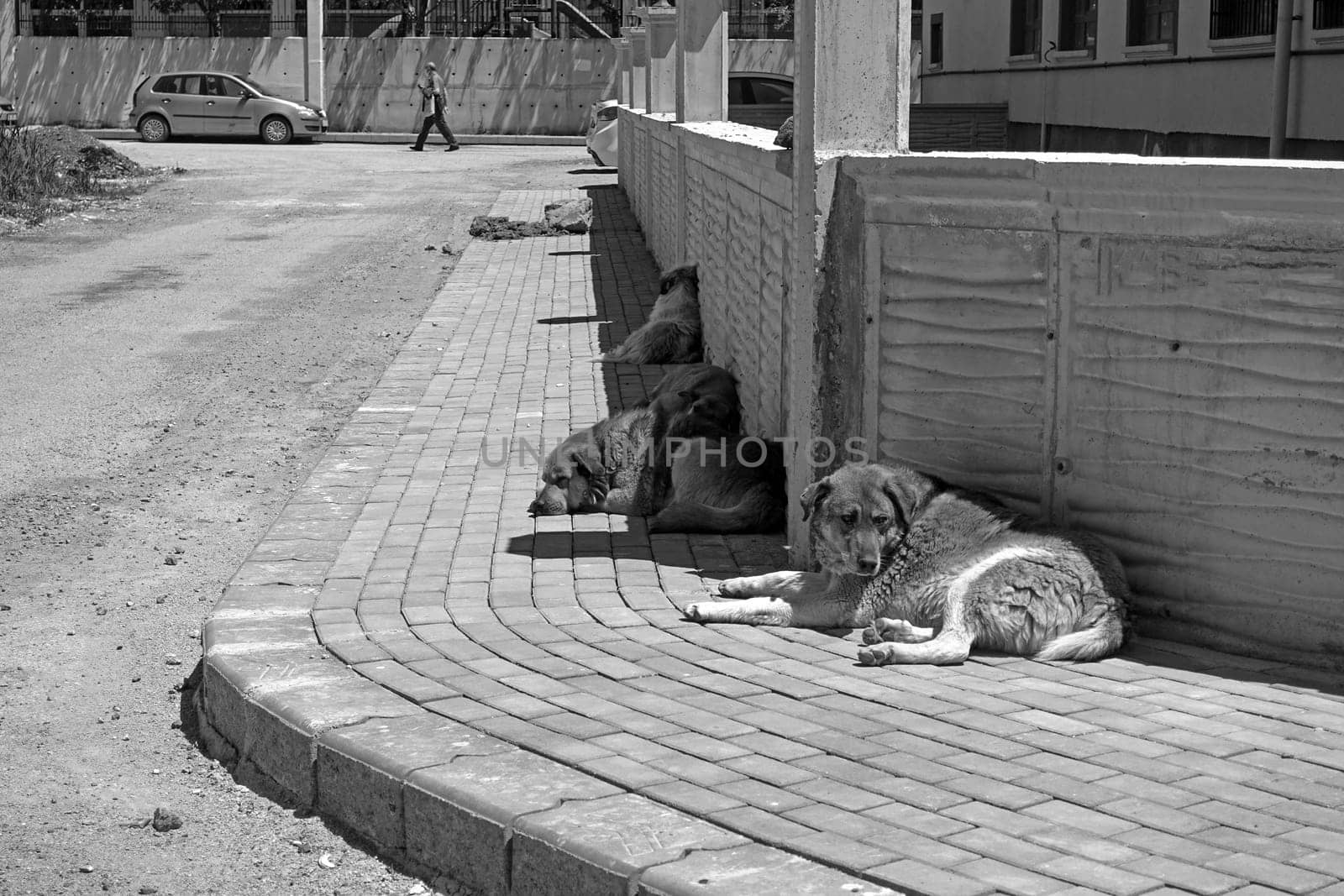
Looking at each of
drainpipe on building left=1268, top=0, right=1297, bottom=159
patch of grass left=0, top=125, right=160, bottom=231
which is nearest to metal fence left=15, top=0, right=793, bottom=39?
patch of grass left=0, top=125, right=160, bottom=231

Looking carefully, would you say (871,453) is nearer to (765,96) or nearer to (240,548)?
Answer: (240,548)

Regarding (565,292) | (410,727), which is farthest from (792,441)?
(565,292)

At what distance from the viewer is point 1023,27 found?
24.7 m

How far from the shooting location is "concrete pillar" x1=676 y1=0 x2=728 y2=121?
12531 millimetres

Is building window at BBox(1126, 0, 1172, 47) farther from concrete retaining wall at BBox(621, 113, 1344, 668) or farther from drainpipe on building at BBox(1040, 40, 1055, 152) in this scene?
concrete retaining wall at BBox(621, 113, 1344, 668)

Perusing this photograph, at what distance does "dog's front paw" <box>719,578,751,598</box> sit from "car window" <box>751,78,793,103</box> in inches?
1057

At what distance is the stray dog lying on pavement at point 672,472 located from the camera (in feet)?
22.2

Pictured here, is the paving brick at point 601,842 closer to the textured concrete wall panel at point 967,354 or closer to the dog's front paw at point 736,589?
the dog's front paw at point 736,589

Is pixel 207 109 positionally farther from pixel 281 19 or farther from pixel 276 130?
pixel 281 19

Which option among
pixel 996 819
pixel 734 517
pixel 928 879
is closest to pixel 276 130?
pixel 734 517

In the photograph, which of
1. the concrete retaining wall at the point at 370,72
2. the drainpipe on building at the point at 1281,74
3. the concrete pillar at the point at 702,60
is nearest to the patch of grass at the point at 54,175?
the concrete pillar at the point at 702,60

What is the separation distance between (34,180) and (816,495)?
2169 cm

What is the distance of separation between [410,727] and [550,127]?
43.1 meters

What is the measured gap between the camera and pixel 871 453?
19.8 feet
